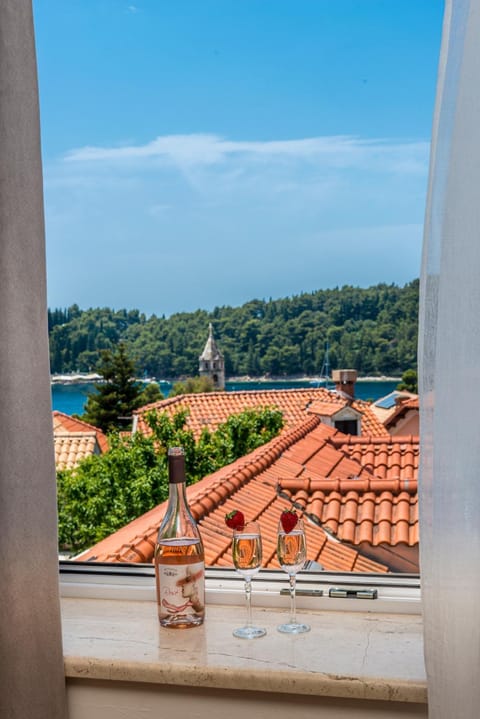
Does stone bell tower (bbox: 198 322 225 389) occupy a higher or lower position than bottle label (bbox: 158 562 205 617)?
higher

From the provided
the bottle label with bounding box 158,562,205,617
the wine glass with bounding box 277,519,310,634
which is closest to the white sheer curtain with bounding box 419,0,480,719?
the wine glass with bounding box 277,519,310,634

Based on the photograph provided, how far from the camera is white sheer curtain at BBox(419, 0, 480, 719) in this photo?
978mm

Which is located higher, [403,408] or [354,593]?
[403,408]

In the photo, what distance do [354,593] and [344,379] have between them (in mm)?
501

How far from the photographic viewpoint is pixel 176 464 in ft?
4.45

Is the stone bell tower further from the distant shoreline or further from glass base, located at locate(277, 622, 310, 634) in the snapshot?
glass base, located at locate(277, 622, 310, 634)

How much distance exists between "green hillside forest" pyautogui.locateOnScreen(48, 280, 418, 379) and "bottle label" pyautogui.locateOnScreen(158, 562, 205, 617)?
1.82 feet

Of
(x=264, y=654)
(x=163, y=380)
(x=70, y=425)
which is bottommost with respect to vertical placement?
(x=264, y=654)

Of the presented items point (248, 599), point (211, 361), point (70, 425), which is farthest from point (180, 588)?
point (70, 425)

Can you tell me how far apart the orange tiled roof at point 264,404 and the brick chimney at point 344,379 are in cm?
3

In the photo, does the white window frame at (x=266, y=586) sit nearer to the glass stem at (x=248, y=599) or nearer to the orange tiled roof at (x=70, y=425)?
the glass stem at (x=248, y=599)

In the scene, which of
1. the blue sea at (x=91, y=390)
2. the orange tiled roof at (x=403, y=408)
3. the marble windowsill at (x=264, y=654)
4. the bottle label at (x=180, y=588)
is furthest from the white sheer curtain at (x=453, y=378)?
the blue sea at (x=91, y=390)

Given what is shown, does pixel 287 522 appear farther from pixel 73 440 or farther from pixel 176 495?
pixel 73 440

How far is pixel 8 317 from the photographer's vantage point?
1.19 meters
